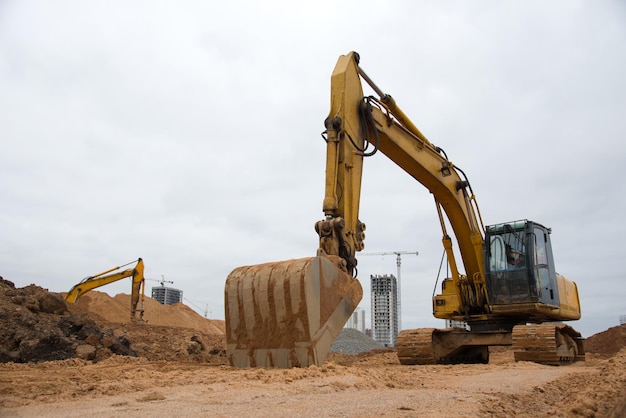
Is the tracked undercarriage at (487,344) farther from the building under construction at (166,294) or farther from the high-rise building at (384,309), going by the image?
the building under construction at (166,294)

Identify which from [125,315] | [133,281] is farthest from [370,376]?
[125,315]

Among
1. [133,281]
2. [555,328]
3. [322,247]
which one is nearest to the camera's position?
[322,247]

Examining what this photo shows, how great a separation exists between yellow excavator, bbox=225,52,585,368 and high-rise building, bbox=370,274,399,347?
170 ft

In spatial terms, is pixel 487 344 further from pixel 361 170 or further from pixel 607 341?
pixel 607 341

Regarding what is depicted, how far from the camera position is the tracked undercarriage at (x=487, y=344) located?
9.70m

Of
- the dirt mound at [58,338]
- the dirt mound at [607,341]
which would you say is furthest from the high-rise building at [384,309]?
the dirt mound at [58,338]

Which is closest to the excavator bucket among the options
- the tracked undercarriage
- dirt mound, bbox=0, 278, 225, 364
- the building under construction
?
dirt mound, bbox=0, 278, 225, 364

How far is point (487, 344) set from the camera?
1089 cm

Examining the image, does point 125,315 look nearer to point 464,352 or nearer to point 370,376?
point 464,352

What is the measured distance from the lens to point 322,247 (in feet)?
24.1

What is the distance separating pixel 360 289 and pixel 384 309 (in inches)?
2318

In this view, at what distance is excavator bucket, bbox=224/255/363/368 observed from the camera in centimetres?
626

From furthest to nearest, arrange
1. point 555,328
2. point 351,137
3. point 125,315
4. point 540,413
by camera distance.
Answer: point 125,315, point 555,328, point 351,137, point 540,413

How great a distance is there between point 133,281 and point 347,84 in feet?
53.2
